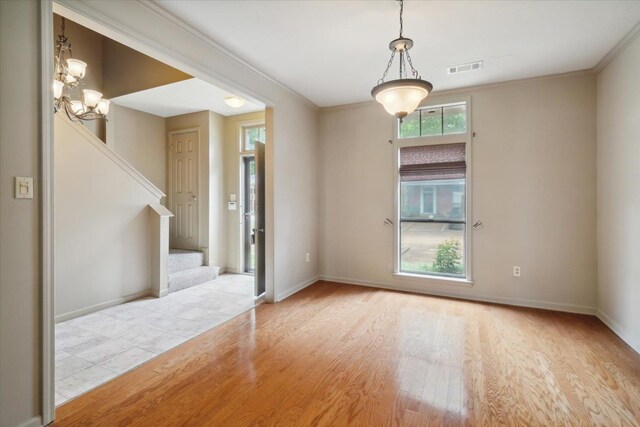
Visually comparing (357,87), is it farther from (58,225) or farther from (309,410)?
(58,225)

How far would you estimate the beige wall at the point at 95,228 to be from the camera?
3.20 meters

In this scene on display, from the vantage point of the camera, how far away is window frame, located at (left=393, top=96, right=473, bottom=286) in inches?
150

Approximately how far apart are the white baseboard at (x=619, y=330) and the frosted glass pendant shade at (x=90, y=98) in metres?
5.82

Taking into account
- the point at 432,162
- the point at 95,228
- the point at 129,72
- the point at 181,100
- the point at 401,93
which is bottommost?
the point at 95,228

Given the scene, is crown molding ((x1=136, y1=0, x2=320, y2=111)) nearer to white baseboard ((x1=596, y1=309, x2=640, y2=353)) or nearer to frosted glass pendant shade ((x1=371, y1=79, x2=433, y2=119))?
frosted glass pendant shade ((x1=371, y1=79, x2=433, y2=119))

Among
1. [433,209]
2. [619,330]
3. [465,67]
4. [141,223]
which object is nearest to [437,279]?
[433,209]

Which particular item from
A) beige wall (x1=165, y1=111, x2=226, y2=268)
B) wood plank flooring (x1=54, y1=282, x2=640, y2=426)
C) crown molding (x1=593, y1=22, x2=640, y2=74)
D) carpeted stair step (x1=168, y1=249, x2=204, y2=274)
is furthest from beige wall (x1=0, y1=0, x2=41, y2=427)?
crown molding (x1=593, y1=22, x2=640, y2=74)

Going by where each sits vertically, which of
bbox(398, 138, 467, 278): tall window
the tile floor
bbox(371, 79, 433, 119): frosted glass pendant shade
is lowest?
the tile floor

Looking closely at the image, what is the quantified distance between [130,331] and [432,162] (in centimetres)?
405

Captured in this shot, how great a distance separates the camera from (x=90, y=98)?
330 centimetres

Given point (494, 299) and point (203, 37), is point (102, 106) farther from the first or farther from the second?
point (494, 299)

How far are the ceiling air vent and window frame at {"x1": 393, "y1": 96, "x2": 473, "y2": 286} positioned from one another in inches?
22.3

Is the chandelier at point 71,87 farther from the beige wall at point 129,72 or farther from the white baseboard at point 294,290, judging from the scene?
the white baseboard at point 294,290

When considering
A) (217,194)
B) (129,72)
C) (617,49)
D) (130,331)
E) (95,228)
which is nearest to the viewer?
(617,49)
